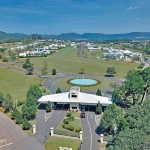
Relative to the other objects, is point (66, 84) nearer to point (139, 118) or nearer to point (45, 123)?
point (45, 123)

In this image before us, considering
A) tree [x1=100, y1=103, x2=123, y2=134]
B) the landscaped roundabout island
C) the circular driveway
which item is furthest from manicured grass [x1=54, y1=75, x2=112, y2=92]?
tree [x1=100, y1=103, x2=123, y2=134]

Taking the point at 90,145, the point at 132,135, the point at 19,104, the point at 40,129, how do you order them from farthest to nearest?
the point at 19,104 → the point at 40,129 → the point at 90,145 → the point at 132,135

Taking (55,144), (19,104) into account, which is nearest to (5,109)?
(19,104)

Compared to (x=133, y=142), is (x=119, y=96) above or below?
below

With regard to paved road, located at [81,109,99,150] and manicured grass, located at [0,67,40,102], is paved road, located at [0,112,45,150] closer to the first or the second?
paved road, located at [81,109,99,150]

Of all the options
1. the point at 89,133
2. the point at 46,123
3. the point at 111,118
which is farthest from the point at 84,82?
the point at 111,118

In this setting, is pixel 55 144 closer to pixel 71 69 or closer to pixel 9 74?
pixel 9 74
